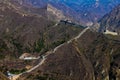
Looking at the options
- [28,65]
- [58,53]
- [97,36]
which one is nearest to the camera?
[28,65]

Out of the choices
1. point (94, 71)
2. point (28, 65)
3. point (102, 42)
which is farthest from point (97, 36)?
point (28, 65)

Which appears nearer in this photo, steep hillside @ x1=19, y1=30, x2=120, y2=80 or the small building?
steep hillside @ x1=19, y1=30, x2=120, y2=80

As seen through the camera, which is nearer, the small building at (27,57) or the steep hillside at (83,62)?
the steep hillside at (83,62)

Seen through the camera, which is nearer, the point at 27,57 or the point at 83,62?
the point at 83,62

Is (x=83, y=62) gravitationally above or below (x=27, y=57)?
above

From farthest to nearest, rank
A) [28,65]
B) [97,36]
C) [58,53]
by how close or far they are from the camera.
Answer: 1. [97,36]
2. [58,53]
3. [28,65]

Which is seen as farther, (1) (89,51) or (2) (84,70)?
(1) (89,51)

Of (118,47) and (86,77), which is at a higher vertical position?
(118,47)

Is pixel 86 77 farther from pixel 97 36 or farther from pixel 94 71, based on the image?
pixel 97 36

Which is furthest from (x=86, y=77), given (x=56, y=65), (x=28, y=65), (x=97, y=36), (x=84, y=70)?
(x=97, y=36)
